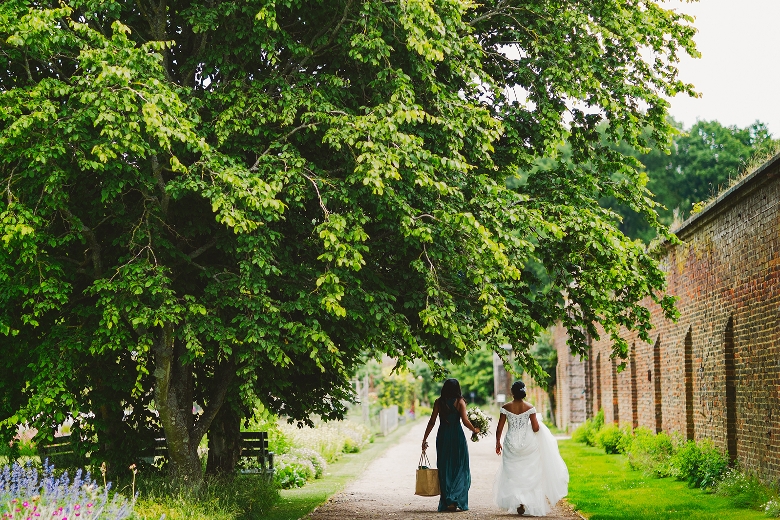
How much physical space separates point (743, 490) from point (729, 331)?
271cm

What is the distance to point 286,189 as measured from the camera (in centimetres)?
1131

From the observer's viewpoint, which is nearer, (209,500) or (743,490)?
(209,500)

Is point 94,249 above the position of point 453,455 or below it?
above

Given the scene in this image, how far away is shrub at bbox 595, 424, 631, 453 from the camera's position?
2453 cm

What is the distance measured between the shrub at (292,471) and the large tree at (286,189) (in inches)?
192

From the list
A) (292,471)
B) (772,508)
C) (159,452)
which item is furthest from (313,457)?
(772,508)

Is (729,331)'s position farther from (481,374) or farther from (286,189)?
(481,374)

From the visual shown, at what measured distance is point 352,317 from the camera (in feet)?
38.1

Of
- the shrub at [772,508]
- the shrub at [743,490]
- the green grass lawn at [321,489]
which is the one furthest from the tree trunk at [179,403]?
the shrub at [743,490]

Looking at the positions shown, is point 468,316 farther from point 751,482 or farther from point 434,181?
point 751,482

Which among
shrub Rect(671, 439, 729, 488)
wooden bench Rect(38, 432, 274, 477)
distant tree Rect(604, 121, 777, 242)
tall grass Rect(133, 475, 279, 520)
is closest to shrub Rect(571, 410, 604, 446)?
shrub Rect(671, 439, 729, 488)

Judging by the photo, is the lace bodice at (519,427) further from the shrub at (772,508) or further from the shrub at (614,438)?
the shrub at (614,438)

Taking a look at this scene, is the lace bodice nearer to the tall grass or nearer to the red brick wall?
the red brick wall

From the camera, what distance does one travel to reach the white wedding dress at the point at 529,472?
1365 centimetres
